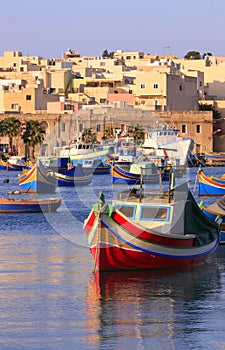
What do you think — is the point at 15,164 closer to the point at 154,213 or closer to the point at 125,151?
the point at 125,151

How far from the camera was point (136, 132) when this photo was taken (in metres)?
73.1

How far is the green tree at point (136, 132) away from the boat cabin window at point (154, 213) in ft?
169

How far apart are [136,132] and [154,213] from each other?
52400 mm

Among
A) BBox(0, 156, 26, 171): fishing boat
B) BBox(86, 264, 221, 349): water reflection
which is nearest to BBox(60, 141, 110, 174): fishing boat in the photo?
BBox(0, 156, 26, 171): fishing boat

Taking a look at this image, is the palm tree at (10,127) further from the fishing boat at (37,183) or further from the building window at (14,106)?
the fishing boat at (37,183)

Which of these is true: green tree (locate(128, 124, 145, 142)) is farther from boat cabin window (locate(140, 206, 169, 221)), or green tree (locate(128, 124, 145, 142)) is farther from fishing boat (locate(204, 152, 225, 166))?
boat cabin window (locate(140, 206, 169, 221))

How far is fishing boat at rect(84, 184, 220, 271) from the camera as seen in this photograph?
1966 cm

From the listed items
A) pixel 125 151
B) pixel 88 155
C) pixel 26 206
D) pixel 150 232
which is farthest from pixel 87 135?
pixel 150 232

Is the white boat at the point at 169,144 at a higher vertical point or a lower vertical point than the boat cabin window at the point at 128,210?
lower

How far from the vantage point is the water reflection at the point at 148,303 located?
15961mm

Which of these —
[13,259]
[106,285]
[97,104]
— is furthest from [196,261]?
[97,104]

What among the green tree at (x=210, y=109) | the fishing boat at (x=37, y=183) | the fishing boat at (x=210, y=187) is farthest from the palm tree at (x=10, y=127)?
the fishing boat at (x=210, y=187)

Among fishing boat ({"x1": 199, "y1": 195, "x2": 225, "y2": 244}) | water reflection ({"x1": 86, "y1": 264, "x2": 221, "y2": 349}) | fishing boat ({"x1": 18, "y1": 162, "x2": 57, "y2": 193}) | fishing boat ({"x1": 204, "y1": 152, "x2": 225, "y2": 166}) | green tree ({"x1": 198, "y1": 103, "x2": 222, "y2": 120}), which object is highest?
green tree ({"x1": 198, "y1": 103, "x2": 222, "y2": 120})

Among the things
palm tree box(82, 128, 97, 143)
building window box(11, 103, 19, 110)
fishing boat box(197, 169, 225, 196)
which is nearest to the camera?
fishing boat box(197, 169, 225, 196)
